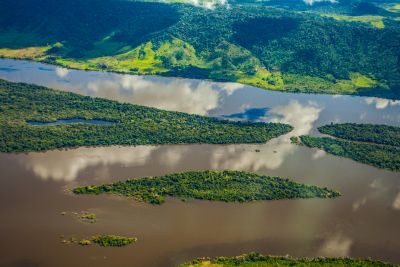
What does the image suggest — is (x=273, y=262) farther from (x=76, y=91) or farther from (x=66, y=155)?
(x=76, y=91)

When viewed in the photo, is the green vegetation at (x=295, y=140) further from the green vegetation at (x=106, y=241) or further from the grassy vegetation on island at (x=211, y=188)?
the green vegetation at (x=106, y=241)

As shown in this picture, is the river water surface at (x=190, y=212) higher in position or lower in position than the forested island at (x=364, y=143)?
lower

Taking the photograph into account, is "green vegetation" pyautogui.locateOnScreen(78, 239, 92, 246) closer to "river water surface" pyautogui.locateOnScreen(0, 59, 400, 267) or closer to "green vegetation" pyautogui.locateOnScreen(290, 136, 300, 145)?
"river water surface" pyautogui.locateOnScreen(0, 59, 400, 267)

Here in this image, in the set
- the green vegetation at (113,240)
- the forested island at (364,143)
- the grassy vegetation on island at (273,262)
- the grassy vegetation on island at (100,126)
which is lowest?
the grassy vegetation on island at (273,262)

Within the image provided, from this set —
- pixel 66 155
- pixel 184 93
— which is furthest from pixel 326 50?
pixel 66 155

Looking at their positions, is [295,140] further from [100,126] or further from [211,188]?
[100,126]

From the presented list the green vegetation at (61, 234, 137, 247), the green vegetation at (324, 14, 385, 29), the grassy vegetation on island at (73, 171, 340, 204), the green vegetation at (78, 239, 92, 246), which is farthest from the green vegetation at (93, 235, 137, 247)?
the green vegetation at (324, 14, 385, 29)

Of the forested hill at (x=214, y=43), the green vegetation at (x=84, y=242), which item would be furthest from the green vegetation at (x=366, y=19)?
the green vegetation at (x=84, y=242)
